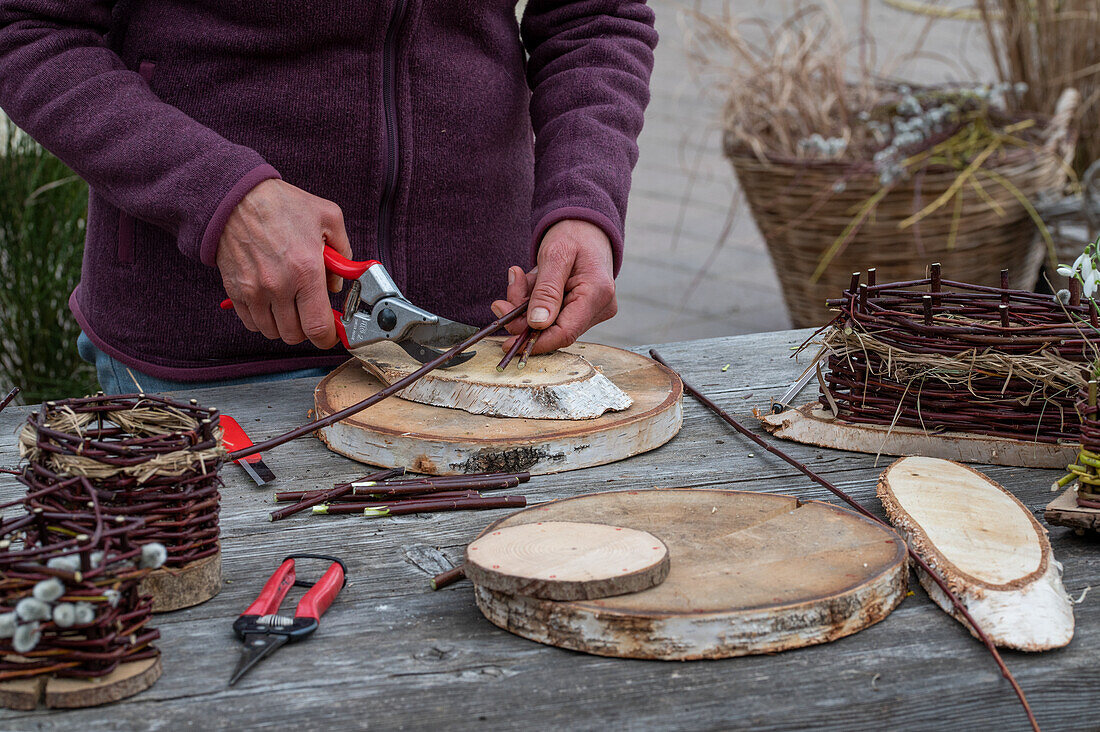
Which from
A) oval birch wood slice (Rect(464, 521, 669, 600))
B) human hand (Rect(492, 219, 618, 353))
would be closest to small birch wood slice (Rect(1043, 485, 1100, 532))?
oval birch wood slice (Rect(464, 521, 669, 600))

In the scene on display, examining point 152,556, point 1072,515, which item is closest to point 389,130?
point 152,556

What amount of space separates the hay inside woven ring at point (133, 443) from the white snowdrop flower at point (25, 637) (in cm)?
16

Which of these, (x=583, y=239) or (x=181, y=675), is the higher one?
(x=583, y=239)

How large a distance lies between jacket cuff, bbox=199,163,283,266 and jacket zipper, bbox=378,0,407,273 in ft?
1.11

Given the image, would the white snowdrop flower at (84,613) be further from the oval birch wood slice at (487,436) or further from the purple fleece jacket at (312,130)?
the purple fleece jacket at (312,130)

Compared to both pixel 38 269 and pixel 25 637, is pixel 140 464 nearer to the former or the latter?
pixel 25 637

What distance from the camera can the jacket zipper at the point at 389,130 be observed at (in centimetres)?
184

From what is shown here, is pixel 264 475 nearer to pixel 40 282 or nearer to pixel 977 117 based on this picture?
pixel 40 282

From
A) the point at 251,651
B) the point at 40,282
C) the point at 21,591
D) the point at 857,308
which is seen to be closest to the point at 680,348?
the point at 857,308

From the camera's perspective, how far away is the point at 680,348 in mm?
2137

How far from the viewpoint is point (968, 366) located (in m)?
1.44

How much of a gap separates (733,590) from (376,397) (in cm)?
66

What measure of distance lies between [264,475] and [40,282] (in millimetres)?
1634

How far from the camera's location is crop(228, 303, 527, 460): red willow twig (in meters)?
1.32
